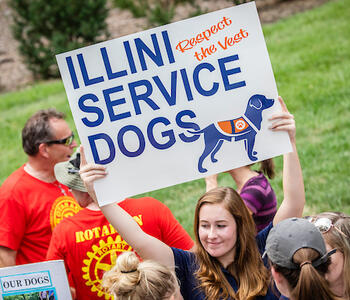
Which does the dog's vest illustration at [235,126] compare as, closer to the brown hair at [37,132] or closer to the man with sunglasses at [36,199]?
the man with sunglasses at [36,199]

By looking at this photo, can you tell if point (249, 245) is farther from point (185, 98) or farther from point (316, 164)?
point (316, 164)

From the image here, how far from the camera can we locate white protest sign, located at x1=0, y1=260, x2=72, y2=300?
10.9 feet

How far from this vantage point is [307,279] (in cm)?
251

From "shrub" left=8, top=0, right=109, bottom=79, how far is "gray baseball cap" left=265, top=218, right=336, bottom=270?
12414mm

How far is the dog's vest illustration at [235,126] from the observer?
131 inches

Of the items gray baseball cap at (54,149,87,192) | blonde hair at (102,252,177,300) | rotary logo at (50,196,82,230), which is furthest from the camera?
rotary logo at (50,196,82,230)

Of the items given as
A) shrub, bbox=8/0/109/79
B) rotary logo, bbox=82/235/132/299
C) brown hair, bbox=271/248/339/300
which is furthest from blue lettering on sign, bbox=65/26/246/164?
shrub, bbox=8/0/109/79

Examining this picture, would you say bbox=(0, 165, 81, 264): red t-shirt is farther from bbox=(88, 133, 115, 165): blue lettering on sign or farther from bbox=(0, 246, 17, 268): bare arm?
bbox=(88, 133, 115, 165): blue lettering on sign

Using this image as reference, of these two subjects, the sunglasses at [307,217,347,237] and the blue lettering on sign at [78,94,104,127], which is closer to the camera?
the sunglasses at [307,217,347,237]

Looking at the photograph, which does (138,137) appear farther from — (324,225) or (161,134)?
(324,225)

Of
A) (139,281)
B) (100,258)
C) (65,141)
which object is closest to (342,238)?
(139,281)

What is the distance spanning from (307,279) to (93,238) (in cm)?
153

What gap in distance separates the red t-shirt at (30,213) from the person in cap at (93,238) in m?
0.62

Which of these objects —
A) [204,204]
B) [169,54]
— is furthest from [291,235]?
[169,54]
